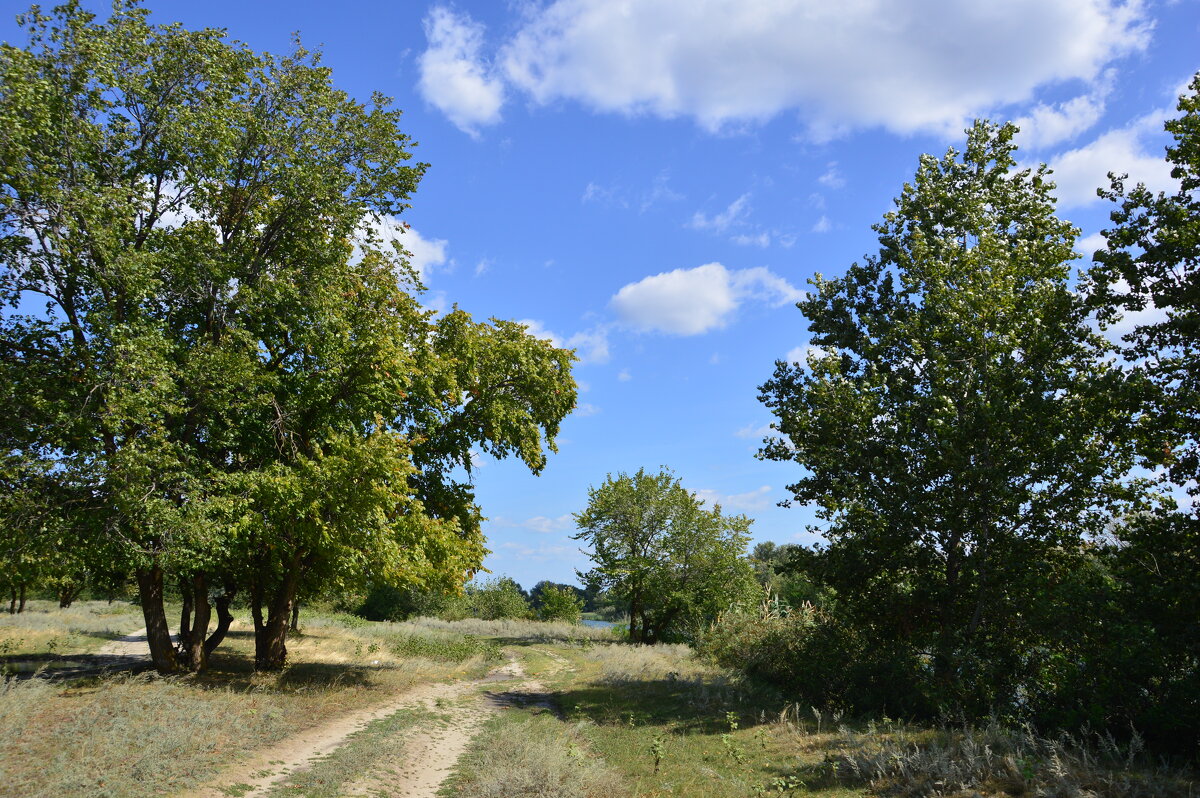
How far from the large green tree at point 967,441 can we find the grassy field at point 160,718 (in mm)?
13452

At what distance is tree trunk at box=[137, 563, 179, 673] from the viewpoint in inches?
639

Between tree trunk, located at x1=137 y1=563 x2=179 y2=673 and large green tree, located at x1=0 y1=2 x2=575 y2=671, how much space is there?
0.06 metres

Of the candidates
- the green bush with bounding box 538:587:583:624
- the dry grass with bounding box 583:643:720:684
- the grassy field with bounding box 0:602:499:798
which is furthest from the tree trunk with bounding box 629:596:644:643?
the green bush with bounding box 538:587:583:624

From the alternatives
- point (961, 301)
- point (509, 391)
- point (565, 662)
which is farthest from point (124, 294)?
point (565, 662)

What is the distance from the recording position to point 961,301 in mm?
14609

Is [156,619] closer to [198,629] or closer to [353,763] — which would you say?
[198,629]

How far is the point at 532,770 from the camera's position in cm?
1080

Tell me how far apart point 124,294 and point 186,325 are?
2.71m

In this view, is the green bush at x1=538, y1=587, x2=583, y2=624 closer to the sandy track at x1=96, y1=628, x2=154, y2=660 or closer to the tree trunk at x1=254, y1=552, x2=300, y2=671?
the sandy track at x1=96, y1=628, x2=154, y2=660

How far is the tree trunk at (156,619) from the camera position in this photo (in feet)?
53.3

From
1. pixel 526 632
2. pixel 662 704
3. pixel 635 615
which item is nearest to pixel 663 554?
pixel 635 615

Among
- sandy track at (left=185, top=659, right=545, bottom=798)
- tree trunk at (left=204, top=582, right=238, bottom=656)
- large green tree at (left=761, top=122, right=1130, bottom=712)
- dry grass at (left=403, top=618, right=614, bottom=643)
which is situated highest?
large green tree at (left=761, top=122, right=1130, bottom=712)

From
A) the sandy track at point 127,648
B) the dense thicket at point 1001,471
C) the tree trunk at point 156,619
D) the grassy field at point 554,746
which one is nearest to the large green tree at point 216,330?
the tree trunk at point 156,619

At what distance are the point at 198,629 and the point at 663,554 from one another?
25.5 metres
